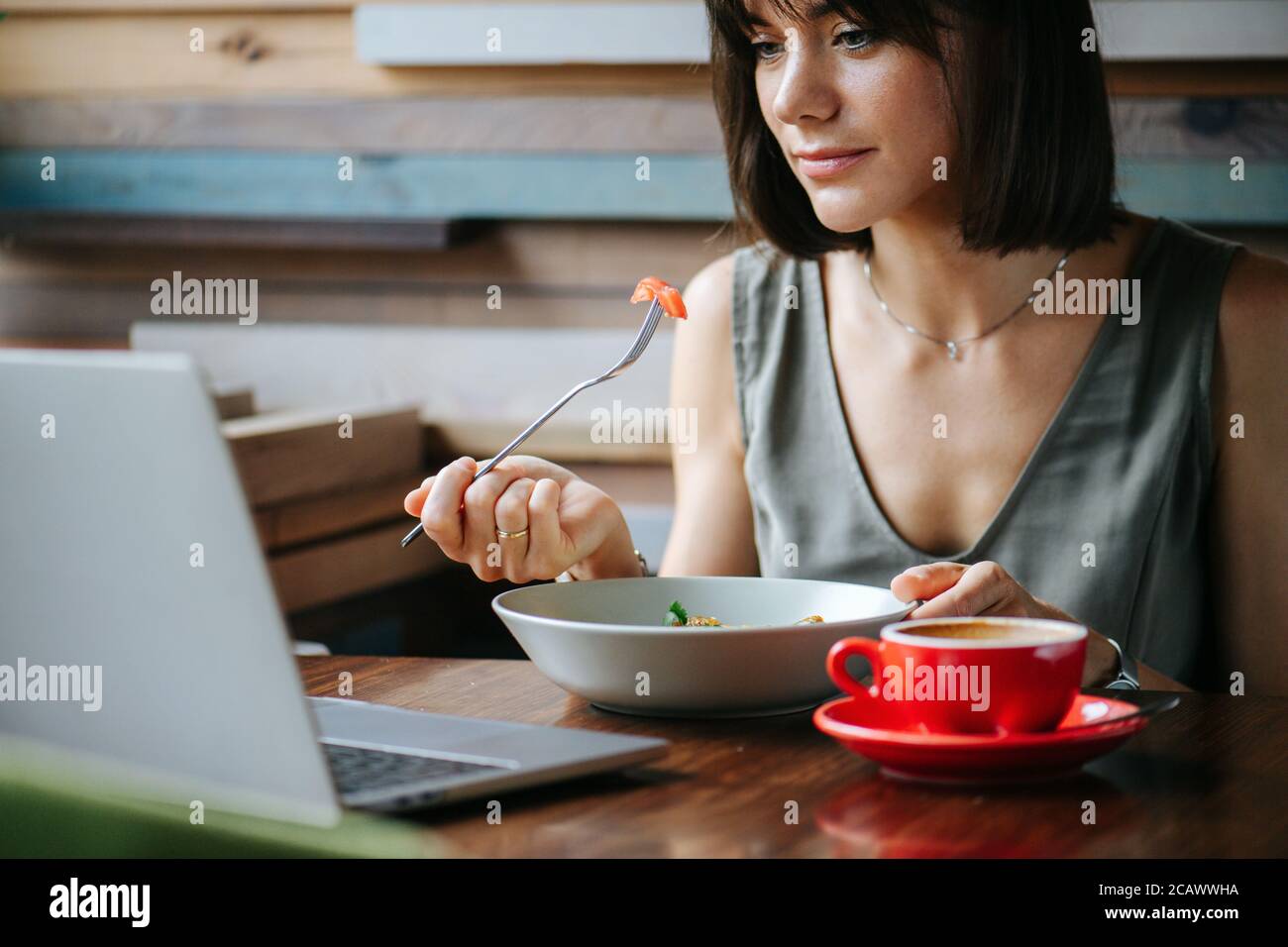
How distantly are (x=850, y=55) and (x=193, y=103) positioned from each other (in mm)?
1410

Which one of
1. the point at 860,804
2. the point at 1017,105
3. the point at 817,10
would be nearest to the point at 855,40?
the point at 817,10

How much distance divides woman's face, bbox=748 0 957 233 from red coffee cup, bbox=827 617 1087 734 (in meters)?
0.58

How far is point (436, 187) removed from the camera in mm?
2260

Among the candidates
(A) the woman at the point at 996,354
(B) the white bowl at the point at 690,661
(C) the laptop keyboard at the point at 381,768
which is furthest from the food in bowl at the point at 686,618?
(C) the laptop keyboard at the point at 381,768

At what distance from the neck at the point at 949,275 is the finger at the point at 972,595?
0.57m

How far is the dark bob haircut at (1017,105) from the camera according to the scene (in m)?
Answer: 1.34

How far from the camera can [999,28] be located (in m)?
1.37

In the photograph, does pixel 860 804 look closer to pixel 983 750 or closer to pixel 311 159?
pixel 983 750

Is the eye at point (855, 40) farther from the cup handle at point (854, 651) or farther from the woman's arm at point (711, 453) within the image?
the cup handle at point (854, 651)

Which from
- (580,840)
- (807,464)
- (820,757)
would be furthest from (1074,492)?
(580,840)

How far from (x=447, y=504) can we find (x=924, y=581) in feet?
1.15

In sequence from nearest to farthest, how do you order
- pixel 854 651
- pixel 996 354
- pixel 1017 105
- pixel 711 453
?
pixel 854 651, pixel 1017 105, pixel 996 354, pixel 711 453

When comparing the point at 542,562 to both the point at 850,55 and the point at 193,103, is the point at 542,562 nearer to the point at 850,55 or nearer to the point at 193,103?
the point at 850,55

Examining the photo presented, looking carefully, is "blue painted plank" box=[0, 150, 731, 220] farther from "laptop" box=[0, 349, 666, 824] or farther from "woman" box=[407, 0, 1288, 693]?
"laptop" box=[0, 349, 666, 824]
